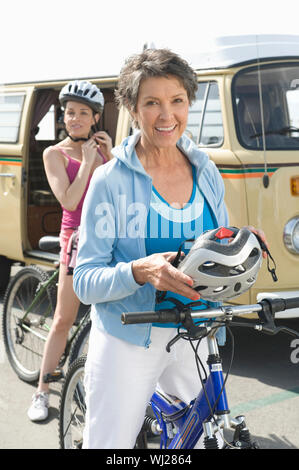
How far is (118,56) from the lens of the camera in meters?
6.01

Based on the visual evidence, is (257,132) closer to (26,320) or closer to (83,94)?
(83,94)

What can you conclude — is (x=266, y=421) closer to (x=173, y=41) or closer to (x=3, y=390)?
(x=3, y=390)

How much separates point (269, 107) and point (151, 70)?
3.14 m

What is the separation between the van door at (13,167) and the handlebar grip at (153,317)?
4908mm

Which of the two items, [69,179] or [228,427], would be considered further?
[69,179]

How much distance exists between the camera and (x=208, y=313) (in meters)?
2.08

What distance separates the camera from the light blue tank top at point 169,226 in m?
2.31

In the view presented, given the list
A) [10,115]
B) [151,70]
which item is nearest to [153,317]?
[151,70]

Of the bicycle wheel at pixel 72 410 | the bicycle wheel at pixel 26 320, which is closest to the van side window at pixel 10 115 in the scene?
the bicycle wheel at pixel 26 320

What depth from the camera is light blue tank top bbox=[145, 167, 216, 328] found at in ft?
7.57

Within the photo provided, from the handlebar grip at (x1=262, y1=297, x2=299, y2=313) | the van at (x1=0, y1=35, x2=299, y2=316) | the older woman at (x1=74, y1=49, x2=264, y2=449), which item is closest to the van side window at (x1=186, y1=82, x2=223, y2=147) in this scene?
the van at (x1=0, y1=35, x2=299, y2=316)

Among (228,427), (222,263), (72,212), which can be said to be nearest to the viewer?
(222,263)

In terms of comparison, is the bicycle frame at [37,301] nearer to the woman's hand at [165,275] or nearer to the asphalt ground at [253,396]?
the asphalt ground at [253,396]
